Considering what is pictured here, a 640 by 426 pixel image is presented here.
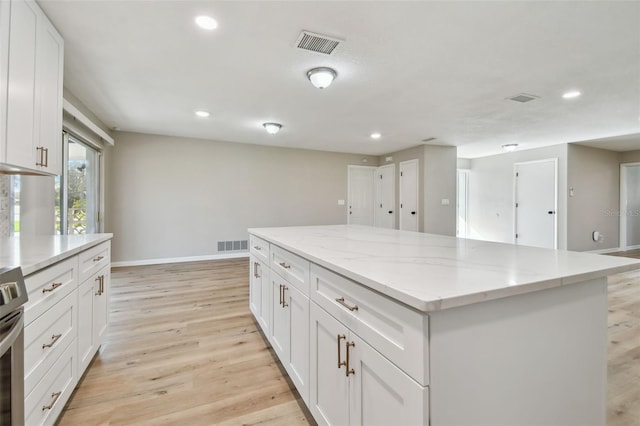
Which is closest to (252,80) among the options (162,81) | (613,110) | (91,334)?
(162,81)

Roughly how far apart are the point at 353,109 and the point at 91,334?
3.50 metres

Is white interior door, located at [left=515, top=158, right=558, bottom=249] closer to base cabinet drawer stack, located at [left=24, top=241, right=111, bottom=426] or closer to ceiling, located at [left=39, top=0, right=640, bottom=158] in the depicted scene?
ceiling, located at [left=39, top=0, right=640, bottom=158]

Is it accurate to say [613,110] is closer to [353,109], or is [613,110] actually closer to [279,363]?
[353,109]

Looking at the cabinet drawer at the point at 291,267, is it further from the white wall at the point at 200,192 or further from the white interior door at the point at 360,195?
the white interior door at the point at 360,195

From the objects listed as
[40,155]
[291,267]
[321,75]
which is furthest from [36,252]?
[321,75]

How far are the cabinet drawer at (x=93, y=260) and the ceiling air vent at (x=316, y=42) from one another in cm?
207

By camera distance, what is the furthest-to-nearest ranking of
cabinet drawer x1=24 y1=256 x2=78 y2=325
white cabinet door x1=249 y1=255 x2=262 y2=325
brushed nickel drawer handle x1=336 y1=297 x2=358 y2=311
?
white cabinet door x1=249 y1=255 x2=262 y2=325
cabinet drawer x1=24 y1=256 x2=78 y2=325
brushed nickel drawer handle x1=336 y1=297 x2=358 y2=311

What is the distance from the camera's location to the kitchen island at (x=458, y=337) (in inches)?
30.1

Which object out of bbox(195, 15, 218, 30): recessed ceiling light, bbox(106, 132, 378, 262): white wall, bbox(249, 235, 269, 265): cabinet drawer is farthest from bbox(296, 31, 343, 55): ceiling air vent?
bbox(106, 132, 378, 262): white wall

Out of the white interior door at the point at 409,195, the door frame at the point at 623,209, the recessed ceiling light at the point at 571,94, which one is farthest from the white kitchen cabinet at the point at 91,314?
the door frame at the point at 623,209

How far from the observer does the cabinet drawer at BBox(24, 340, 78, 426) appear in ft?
3.79

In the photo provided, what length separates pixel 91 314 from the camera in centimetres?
183

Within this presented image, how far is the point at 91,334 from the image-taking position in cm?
184

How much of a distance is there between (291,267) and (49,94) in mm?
2031
